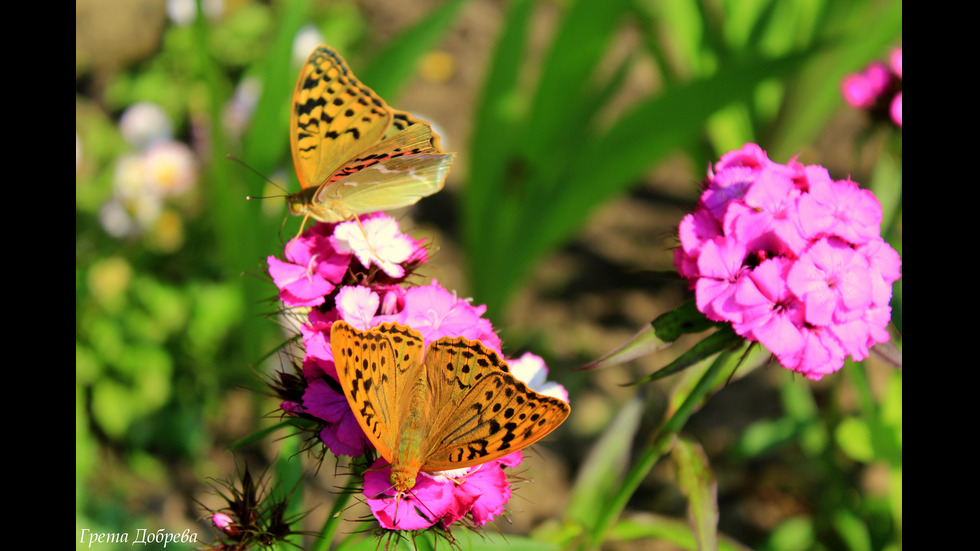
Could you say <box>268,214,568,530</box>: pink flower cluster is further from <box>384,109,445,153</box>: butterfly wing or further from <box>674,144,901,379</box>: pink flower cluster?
<box>674,144,901,379</box>: pink flower cluster

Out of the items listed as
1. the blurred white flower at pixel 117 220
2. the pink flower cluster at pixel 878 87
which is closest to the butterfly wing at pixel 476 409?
the pink flower cluster at pixel 878 87

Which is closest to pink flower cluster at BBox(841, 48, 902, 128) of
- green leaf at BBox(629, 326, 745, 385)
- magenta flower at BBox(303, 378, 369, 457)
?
green leaf at BBox(629, 326, 745, 385)

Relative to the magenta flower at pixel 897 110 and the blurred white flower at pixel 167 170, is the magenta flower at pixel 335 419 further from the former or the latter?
the blurred white flower at pixel 167 170

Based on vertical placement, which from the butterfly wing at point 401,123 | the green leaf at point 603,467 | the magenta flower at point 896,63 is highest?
the magenta flower at point 896,63

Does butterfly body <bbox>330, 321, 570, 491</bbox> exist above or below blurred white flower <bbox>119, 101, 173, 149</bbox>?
below

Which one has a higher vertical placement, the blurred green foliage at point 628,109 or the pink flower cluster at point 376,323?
the blurred green foliage at point 628,109

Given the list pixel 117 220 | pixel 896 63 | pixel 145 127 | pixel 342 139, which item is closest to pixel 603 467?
pixel 342 139

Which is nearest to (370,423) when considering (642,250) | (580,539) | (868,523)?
(580,539)

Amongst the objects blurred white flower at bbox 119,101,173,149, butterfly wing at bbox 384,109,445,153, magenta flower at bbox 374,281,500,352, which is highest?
blurred white flower at bbox 119,101,173,149
